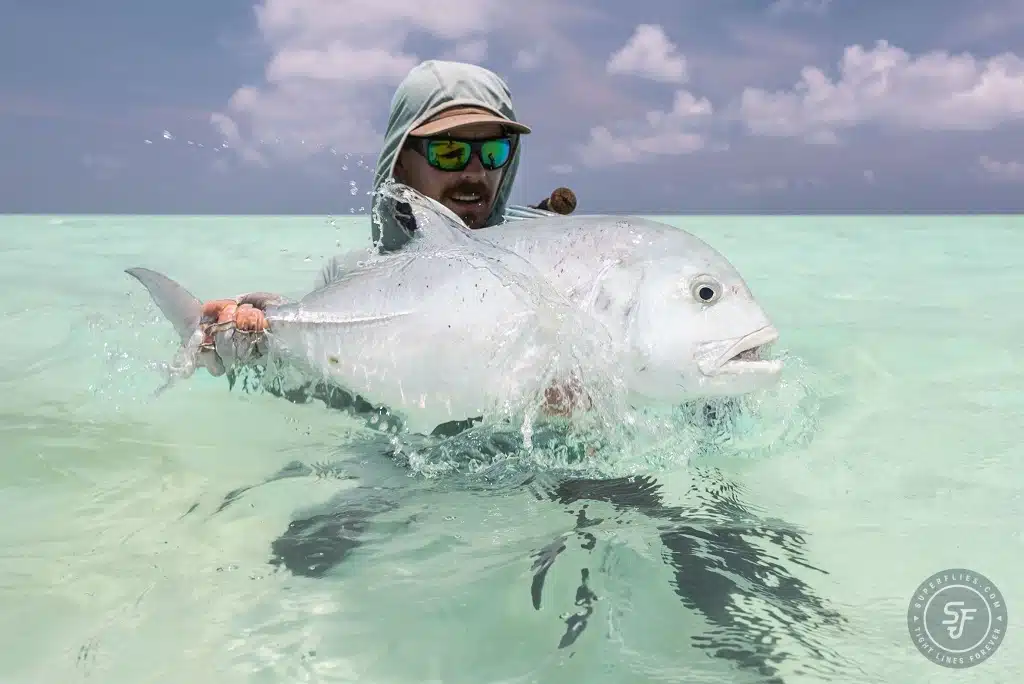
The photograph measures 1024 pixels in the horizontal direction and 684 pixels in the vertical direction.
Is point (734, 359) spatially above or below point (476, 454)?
above

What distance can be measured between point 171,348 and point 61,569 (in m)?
3.62

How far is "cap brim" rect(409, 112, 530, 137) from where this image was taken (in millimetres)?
2840

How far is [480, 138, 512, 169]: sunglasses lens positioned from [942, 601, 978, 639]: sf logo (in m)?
2.15

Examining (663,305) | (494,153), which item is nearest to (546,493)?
(663,305)

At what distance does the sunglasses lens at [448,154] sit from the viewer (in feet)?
9.75

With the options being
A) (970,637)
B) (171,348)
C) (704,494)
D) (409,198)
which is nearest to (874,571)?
(970,637)

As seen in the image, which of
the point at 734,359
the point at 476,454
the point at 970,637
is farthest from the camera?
the point at 476,454

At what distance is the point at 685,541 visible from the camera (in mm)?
2285

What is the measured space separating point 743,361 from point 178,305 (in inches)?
70.3

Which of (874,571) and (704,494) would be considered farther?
(704,494)

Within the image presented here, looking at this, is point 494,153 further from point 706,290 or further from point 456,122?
point 706,290

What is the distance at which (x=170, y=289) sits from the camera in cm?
252

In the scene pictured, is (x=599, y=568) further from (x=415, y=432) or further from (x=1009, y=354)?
(x=1009, y=354)

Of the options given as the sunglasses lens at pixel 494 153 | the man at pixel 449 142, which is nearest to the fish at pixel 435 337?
the man at pixel 449 142
